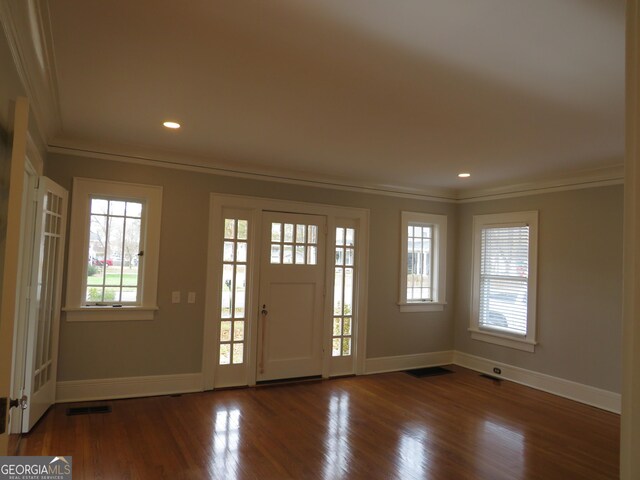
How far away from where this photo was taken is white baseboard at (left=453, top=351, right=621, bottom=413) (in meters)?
4.43

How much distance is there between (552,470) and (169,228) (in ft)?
13.2

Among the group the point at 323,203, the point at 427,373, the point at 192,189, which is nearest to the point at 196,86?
the point at 192,189

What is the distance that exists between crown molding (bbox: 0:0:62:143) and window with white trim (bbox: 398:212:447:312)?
433 cm

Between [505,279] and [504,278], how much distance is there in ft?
0.06

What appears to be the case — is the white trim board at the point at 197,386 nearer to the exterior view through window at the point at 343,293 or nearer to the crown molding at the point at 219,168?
the exterior view through window at the point at 343,293

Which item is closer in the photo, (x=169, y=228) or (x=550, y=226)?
(x=169, y=228)

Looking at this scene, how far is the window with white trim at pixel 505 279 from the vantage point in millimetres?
5230

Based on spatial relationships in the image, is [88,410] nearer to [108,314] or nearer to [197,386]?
[108,314]

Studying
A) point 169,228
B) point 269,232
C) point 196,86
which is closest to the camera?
point 196,86

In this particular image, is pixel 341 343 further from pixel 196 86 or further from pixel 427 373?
pixel 196 86

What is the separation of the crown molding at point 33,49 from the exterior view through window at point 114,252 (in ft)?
4.32

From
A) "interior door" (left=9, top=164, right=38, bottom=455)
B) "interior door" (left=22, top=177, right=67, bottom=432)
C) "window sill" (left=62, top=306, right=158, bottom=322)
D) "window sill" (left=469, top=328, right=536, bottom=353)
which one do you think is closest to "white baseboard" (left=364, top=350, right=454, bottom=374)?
"window sill" (left=469, top=328, right=536, bottom=353)

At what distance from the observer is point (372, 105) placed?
115 inches

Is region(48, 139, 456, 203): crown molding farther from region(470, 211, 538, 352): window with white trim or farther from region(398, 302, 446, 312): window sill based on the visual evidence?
region(398, 302, 446, 312): window sill
